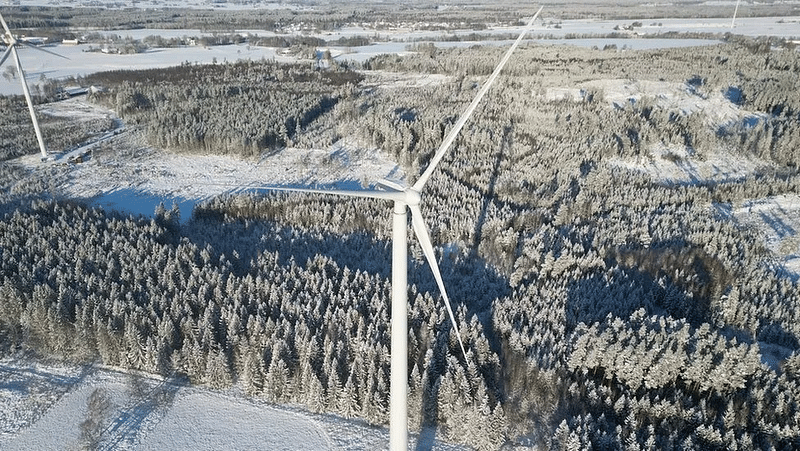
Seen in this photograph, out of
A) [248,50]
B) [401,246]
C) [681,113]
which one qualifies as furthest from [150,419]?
[248,50]

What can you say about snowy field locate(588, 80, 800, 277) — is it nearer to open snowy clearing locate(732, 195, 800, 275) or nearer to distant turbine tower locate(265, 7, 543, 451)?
open snowy clearing locate(732, 195, 800, 275)

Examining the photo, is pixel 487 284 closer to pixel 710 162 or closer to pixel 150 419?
pixel 150 419

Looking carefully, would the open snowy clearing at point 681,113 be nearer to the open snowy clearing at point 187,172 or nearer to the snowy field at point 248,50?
the open snowy clearing at point 187,172

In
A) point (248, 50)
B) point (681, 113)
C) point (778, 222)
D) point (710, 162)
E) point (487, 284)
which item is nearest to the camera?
point (487, 284)

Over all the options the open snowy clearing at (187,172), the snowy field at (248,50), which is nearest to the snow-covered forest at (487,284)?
the open snowy clearing at (187,172)

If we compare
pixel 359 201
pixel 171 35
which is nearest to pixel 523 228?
pixel 359 201

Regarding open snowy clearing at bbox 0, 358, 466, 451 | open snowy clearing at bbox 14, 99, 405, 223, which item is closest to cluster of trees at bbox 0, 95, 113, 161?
open snowy clearing at bbox 14, 99, 405, 223

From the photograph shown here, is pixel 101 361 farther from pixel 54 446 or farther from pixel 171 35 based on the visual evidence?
pixel 171 35
